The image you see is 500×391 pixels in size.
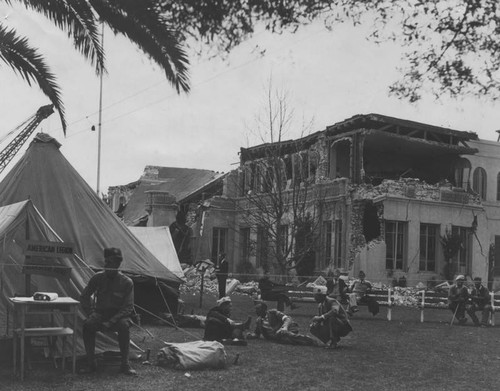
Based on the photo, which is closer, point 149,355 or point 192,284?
point 149,355

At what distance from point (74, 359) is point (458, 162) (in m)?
22.5

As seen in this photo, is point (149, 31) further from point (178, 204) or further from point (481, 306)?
point (178, 204)

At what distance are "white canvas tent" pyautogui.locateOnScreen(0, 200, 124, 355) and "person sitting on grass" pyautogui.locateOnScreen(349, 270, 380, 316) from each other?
8590 mm

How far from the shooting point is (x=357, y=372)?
851 centimetres

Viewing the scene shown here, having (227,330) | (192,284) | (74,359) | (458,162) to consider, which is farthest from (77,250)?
(458,162)

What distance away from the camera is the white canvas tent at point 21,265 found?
8180 millimetres

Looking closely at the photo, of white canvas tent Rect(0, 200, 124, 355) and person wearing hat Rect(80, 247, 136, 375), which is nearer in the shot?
person wearing hat Rect(80, 247, 136, 375)

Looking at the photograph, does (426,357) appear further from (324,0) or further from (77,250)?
(324,0)

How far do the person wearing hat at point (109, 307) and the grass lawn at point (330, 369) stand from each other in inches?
12.2

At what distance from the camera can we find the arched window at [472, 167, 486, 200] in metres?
27.9

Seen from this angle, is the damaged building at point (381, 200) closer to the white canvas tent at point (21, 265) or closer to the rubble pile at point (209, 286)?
the rubble pile at point (209, 286)

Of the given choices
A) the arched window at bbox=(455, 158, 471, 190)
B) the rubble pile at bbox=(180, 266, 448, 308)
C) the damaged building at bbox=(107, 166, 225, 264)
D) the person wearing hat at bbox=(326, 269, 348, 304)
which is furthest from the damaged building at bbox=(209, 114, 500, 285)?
the person wearing hat at bbox=(326, 269, 348, 304)

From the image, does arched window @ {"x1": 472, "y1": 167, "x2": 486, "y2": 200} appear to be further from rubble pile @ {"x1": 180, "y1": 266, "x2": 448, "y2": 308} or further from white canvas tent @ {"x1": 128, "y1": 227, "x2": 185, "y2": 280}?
white canvas tent @ {"x1": 128, "y1": 227, "x2": 185, "y2": 280}

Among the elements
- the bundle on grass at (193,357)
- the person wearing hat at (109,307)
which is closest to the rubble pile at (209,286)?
the bundle on grass at (193,357)
